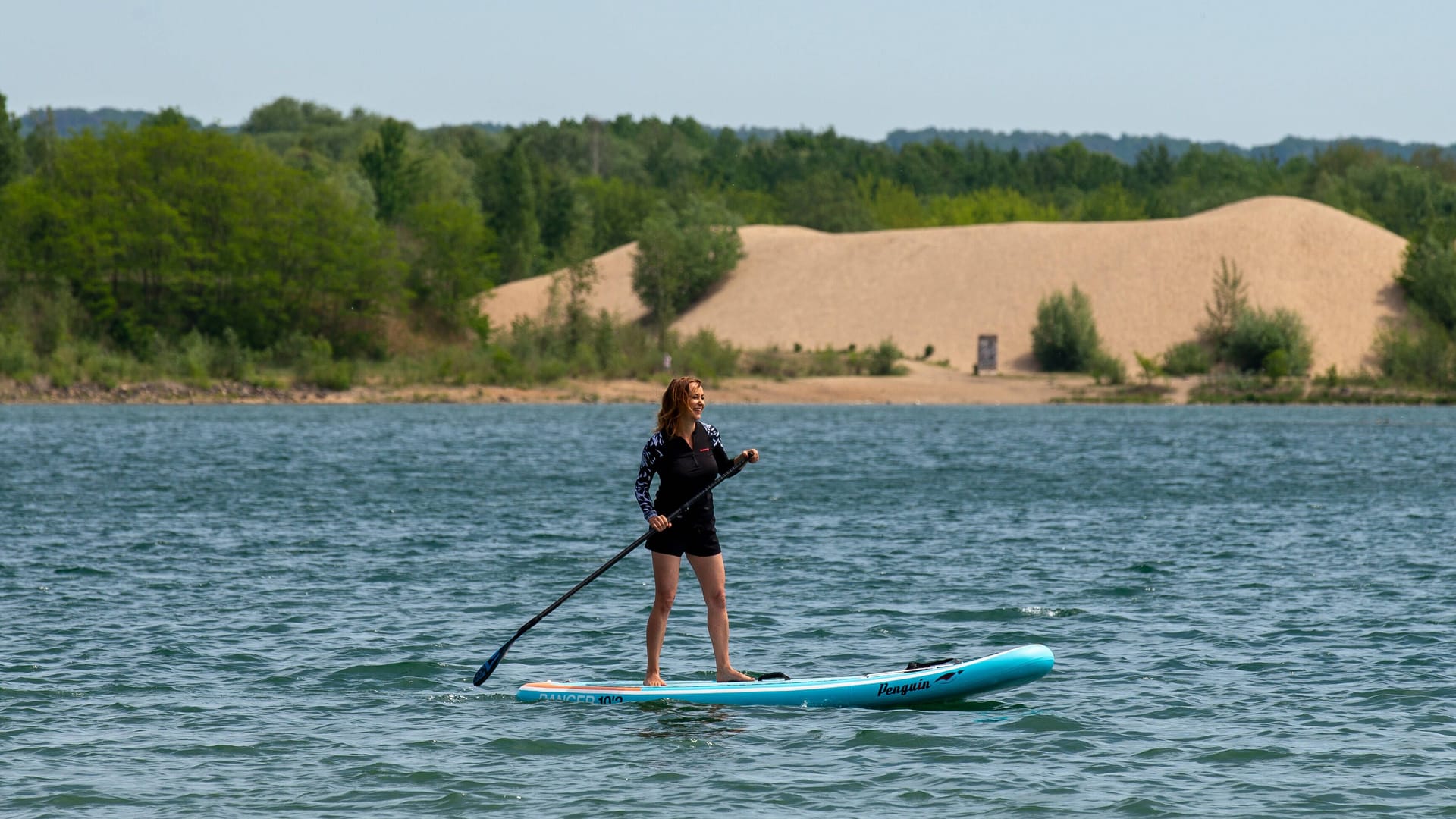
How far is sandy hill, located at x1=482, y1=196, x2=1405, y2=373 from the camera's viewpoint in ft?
387

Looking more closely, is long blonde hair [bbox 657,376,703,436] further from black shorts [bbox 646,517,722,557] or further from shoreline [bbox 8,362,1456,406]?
shoreline [bbox 8,362,1456,406]

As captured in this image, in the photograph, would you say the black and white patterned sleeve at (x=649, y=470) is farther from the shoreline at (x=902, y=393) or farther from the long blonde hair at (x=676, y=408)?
the shoreline at (x=902, y=393)

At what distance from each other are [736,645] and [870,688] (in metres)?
3.65

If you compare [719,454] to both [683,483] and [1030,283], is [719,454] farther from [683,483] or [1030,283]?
[1030,283]

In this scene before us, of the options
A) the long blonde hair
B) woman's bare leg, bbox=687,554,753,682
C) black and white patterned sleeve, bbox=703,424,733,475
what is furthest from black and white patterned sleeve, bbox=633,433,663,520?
woman's bare leg, bbox=687,554,753,682

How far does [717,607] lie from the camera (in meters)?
15.6

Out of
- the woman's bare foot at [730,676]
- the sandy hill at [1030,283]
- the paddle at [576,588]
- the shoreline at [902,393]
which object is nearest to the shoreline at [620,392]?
the shoreline at [902,393]

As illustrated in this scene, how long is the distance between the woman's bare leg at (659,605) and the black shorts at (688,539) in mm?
109

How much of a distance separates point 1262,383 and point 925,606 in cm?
8374

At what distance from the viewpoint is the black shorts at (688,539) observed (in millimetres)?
15211

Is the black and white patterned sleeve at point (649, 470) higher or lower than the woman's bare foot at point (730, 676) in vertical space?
higher

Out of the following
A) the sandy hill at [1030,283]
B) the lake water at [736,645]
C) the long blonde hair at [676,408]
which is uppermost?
the sandy hill at [1030,283]

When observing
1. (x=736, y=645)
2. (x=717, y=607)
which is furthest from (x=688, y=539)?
(x=736, y=645)

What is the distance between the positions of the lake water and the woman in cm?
149
